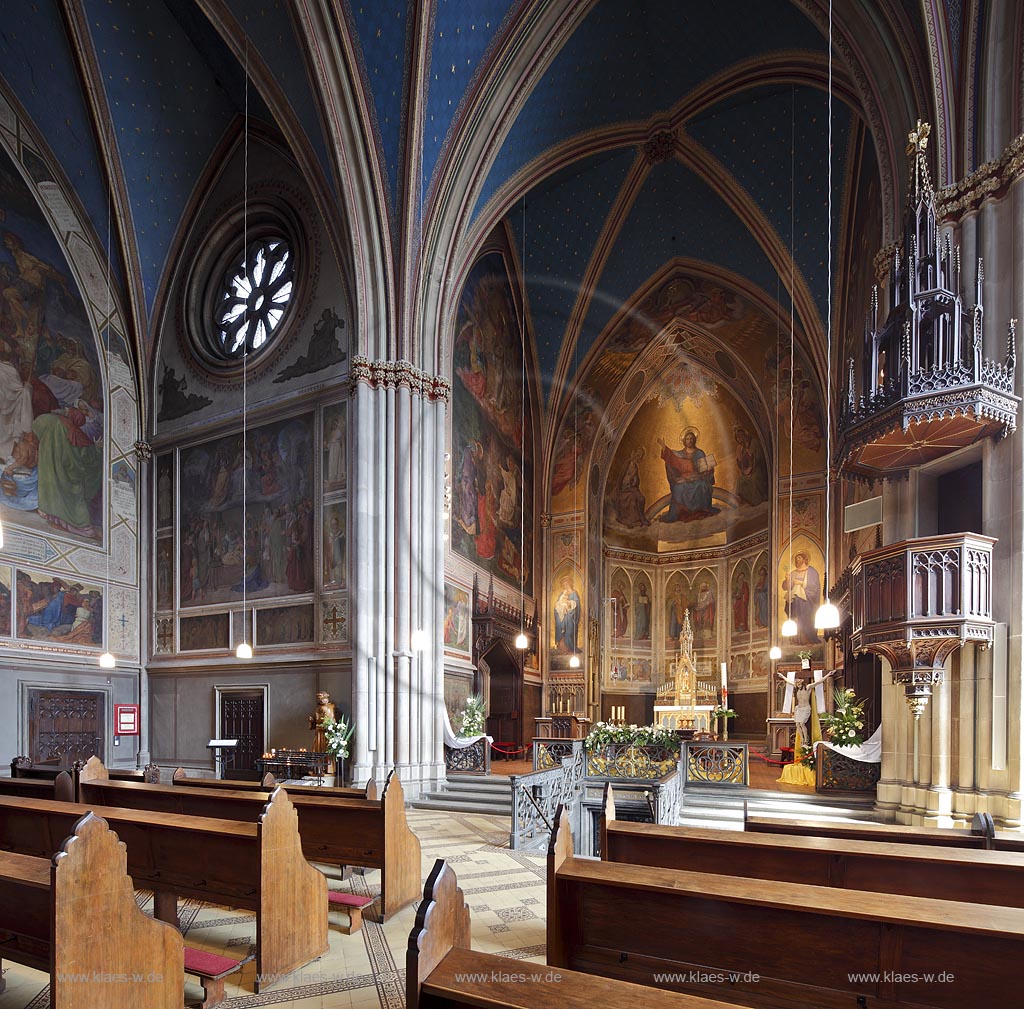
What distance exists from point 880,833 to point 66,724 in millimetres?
15081

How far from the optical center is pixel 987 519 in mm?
8680

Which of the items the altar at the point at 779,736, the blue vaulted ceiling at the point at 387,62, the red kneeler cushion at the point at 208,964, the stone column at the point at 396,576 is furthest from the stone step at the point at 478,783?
the blue vaulted ceiling at the point at 387,62

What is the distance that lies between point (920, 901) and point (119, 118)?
19303 millimetres

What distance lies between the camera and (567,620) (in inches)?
942

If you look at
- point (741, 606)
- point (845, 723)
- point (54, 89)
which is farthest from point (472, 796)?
point (54, 89)

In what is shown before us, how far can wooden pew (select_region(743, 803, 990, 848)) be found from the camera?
5492 millimetres

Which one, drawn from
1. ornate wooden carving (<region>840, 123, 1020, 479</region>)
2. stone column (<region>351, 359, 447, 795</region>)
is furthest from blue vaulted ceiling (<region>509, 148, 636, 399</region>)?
ornate wooden carving (<region>840, 123, 1020, 479</region>)

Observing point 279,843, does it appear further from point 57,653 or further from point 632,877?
point 57,653

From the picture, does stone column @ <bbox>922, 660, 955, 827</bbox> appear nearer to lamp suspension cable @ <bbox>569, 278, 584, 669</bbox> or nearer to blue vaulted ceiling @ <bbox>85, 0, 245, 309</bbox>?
lamp suspension cable @ <bbox>569, 278, 584, 669</bbox>

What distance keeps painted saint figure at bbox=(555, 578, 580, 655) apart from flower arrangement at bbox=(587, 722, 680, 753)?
10.3m

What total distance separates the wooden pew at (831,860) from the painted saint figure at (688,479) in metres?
21.5

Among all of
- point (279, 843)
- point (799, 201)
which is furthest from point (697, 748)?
point (799, 201)

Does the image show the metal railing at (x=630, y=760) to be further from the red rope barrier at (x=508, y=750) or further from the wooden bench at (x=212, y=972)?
the wooden bench at (x=212, y=972)

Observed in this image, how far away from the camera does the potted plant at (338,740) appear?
13.4 meters
